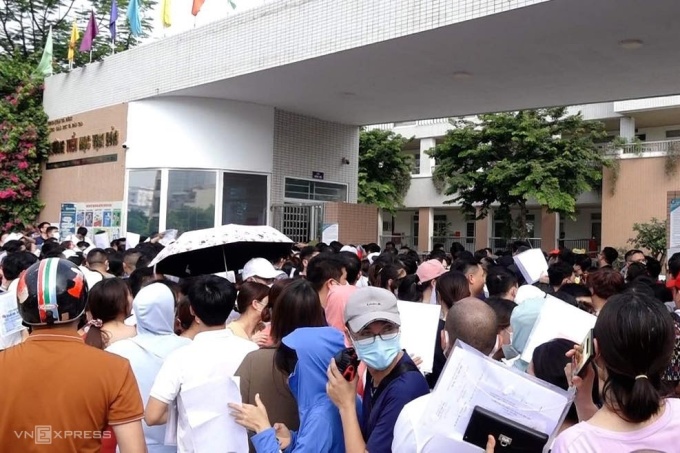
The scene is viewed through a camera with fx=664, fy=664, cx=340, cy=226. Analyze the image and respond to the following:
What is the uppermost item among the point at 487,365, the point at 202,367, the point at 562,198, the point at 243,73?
the point at 243,73

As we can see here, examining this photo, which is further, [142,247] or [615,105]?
[615,105]

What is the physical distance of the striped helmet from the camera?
2236mm

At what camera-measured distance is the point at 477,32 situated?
8703mm

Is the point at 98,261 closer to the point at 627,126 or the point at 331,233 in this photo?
the point at 331,233

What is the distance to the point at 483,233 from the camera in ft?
93.8

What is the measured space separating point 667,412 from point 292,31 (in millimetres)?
9604

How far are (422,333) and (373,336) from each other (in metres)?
1.19

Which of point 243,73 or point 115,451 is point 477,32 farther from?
point 115,451

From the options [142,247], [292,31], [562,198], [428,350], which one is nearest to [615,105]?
[562,198]

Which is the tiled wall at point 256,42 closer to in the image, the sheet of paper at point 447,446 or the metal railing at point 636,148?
the sheet of paper at point 447,446

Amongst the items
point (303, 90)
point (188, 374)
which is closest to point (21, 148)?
point (303, 90)

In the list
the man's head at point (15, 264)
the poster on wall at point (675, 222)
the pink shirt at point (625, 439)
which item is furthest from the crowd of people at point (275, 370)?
the poster on wall at point (675, 222)

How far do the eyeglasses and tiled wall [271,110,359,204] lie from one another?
11894mm

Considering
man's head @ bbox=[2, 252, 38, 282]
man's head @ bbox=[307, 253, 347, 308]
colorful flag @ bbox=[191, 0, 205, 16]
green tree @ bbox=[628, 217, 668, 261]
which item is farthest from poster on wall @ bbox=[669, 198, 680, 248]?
green tree @ bbox=[628, 217, 668, 261]
